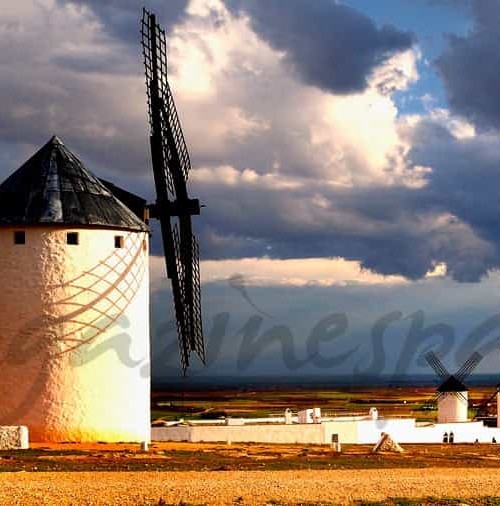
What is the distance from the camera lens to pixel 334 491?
82.1 ft

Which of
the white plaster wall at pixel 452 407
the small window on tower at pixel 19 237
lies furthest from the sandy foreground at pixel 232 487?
the white plaster wall at pixel 452 407

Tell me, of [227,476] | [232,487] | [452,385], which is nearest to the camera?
[232,487]

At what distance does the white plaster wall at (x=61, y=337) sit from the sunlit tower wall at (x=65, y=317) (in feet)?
0.11

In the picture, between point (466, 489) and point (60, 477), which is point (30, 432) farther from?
point (466, 489)

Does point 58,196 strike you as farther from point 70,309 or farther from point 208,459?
point 208,459

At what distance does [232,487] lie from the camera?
991 inches

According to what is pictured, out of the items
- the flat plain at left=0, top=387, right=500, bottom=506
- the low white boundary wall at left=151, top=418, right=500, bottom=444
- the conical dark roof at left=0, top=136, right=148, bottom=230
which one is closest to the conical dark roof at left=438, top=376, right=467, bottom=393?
the low white boundary wall at left=151, top=418, right=500, bottom=444

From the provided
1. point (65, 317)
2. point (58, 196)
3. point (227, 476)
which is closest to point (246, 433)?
point (65, 317)

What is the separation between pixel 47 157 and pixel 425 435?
28.1m

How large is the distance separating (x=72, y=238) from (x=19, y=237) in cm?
172

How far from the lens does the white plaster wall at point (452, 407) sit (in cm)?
6725

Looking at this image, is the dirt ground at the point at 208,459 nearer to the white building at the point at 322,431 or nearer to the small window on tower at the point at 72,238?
the small window on tower at the point at 72,238

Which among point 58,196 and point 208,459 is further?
point 58,196

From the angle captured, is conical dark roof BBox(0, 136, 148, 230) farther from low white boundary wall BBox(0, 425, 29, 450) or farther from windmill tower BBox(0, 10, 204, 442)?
low white boundary wall BBox(0, 425, 29, 450)
